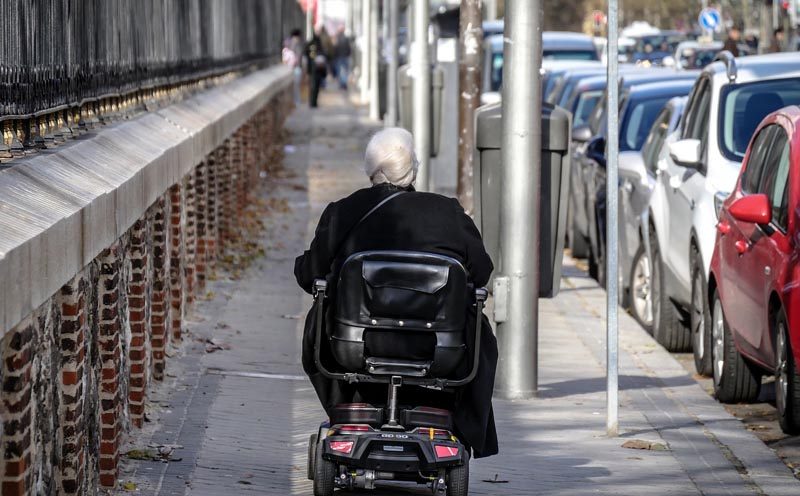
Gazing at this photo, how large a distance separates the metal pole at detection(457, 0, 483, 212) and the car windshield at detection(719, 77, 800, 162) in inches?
211

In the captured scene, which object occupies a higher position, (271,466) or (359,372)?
(359,372)

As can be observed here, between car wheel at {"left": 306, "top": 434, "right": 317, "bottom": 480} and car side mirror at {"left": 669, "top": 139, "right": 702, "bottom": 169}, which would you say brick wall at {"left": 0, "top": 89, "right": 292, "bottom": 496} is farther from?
car side mirror at {"left": 669, "top": 139, "right": 702, "bottom": 169}

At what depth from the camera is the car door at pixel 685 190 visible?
11297 millimetres

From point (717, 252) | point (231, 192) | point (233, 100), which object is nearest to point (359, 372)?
point (717, 252)

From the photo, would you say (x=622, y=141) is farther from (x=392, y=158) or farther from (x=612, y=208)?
(x=392, y=158)

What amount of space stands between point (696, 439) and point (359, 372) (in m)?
2.51

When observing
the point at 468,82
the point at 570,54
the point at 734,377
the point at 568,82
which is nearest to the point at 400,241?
the point at 734,377

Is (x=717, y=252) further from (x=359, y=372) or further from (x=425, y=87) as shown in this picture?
(x=425, y=87)

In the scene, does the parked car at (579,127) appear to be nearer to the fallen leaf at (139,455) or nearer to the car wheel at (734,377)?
the car wheel at (734,377)

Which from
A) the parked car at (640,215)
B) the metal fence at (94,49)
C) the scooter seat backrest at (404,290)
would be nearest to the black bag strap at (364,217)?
the scooter seat backrest at (404,290)

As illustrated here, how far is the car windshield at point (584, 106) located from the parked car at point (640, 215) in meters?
4.85

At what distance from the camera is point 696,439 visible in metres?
8.71

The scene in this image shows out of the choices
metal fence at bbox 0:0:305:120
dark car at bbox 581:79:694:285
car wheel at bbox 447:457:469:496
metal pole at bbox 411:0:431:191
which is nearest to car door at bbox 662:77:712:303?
dark car at bbox 581:79:694:285

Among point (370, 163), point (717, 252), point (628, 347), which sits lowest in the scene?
point (628, 347)
